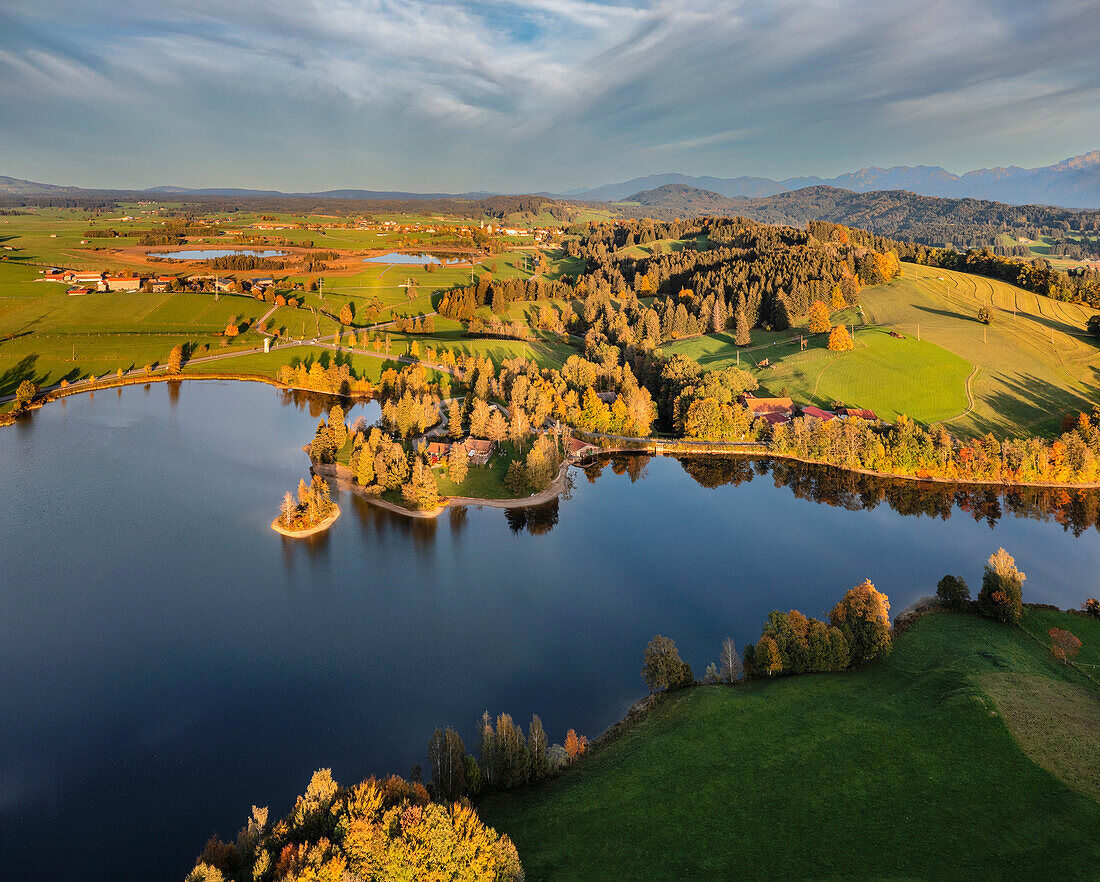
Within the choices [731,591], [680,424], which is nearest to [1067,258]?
[680,424]

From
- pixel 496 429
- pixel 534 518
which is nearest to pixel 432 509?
pixel 534 518

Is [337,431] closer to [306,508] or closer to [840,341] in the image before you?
[306,508]

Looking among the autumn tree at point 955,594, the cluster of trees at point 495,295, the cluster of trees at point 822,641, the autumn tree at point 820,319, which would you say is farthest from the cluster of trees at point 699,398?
the cluster of trees at point 495,295

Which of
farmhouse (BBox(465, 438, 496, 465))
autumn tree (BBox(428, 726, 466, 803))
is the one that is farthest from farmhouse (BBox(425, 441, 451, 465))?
autumn tree (BBox(428, 726, 466, 803))

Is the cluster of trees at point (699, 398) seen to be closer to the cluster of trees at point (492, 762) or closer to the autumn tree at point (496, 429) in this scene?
the autumn tree at point (496, 429)

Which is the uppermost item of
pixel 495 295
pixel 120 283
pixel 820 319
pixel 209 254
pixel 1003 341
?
pixel 209 254

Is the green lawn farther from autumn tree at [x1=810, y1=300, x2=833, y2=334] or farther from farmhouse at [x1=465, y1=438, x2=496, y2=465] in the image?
farmhouse at [x1=465, y1=438, x2=496, y2=465]

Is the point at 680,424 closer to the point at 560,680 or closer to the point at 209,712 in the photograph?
the point at 560,680
